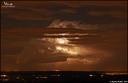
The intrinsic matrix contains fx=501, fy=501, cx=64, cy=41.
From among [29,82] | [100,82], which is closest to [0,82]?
[29,82]

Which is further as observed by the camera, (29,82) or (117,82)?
(117,82)

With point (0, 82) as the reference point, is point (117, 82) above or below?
below

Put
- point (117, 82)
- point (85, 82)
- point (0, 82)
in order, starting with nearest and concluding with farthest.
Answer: point (0, 82) → point (85, 82) → point (117, 82)

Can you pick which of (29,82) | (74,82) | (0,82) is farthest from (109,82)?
(0,82)

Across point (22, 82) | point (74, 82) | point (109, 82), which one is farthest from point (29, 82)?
point (109, 82)

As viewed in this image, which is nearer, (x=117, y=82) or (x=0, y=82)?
(x=0, y=82)

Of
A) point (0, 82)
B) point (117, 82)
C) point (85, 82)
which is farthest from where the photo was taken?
point (117, 82)

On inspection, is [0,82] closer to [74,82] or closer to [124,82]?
[74,82]

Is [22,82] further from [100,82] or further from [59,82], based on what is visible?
[100,82]
